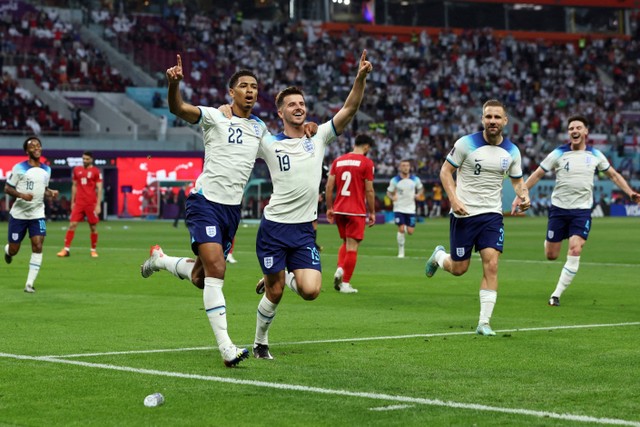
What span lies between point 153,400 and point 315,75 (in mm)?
65163

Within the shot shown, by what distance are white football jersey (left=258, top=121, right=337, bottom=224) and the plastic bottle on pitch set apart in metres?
3.04

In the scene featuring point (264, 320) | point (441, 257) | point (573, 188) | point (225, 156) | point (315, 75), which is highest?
point (315, 75)

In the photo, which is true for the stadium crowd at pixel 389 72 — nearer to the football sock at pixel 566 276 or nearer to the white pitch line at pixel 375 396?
the football sock at pixel 566 276

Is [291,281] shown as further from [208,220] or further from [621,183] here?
[621,183]

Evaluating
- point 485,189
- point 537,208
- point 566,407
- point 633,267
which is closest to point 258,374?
point 566,407

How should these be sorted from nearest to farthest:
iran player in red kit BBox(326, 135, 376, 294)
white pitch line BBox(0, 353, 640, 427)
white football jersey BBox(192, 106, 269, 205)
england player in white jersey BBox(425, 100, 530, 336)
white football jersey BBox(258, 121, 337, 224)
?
white pitch line BBox(0, 353, 640, 427) < white football jersey BBox(192, 106, 269, 205) < white football jersey BBox(258, 121, 337, 224) < england player in white jersey BBox(425, 100, 530, 336) < iran player in red kit BBox(326, 135, 376, 294)

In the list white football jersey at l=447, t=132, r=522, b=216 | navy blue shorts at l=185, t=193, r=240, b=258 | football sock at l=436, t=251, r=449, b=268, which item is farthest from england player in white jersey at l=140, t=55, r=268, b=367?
football sock at l=436, t=251, r=449, b=268

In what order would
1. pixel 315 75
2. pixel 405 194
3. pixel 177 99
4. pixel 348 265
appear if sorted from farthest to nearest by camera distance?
pixel 315 75 → pixel 405 194 → pixel 348 265 → pixel 177 99

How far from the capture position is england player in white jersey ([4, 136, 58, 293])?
1909cm

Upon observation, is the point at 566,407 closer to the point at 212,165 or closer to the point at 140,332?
the point at 212,165

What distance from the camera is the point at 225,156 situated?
429 inches

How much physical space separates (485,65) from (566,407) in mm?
73020

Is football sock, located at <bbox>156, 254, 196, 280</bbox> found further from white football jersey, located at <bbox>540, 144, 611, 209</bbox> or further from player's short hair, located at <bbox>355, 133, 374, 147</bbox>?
player's short hair, located at <bbox>355, 133, 374, 147</bbox>

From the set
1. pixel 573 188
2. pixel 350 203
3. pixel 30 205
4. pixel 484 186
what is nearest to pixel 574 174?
pixel 573 188
